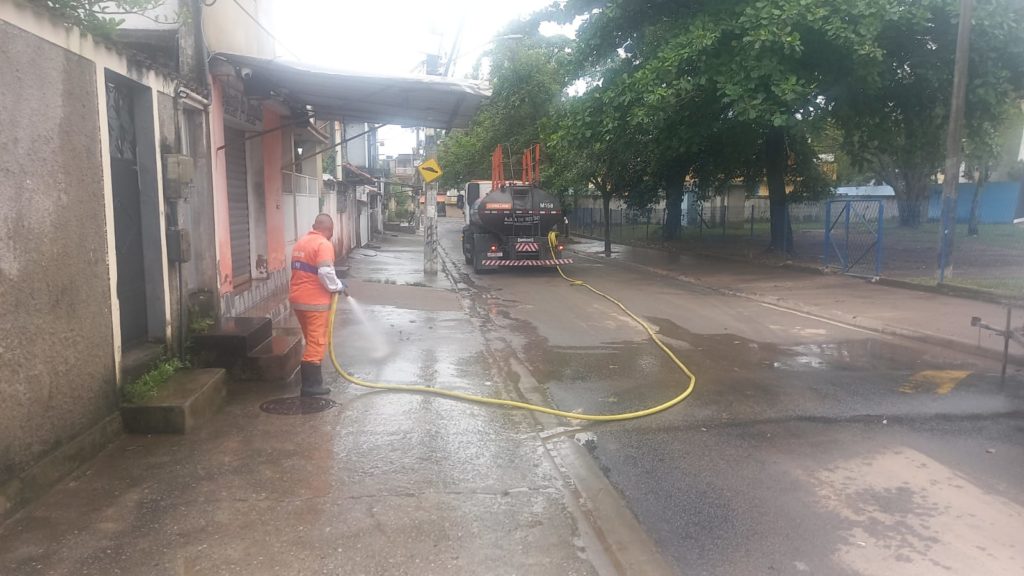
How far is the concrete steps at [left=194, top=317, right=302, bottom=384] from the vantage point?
22.5 feet

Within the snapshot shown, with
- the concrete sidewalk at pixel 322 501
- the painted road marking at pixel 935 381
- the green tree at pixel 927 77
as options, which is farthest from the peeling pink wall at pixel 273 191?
Answer: the green tree at pixel 927 77

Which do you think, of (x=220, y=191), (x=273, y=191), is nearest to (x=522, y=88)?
(x=273, y=191)

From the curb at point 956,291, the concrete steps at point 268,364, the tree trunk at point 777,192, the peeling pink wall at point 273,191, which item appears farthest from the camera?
the tree trunk at point 777,192

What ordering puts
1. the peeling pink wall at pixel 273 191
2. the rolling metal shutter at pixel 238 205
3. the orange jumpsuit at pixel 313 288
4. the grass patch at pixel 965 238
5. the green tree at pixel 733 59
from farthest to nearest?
the grass patch at pixel 965 238 < the green tree at pixel 733 59 < the peeling pink wall at pixel 273 191 < the rolling metal shutter at pixel 238 205 < the orange jumpsuit at pixel 313 288

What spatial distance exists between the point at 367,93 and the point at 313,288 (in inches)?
217

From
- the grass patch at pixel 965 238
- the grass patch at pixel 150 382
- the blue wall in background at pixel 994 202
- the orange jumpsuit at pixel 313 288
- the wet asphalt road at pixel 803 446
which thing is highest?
the blue wall in background at pixel 994 202

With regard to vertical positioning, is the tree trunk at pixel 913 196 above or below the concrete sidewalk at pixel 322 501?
above

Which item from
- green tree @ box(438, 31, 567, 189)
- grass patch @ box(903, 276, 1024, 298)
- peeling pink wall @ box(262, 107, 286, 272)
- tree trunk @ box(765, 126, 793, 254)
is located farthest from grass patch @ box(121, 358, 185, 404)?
green tree @ box(438, 31, 567, 189)

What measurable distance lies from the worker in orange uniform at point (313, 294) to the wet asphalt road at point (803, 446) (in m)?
2.27

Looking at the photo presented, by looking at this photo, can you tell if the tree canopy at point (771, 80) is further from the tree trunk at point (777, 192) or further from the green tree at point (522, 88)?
the green tree at point (522, 88)

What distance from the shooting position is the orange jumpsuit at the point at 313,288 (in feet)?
21.1

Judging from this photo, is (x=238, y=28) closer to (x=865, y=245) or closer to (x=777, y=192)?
(x=777, y=192)

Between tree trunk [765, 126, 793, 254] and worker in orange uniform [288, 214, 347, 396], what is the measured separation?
1673 centimetres

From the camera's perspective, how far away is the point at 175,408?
5.37 m
